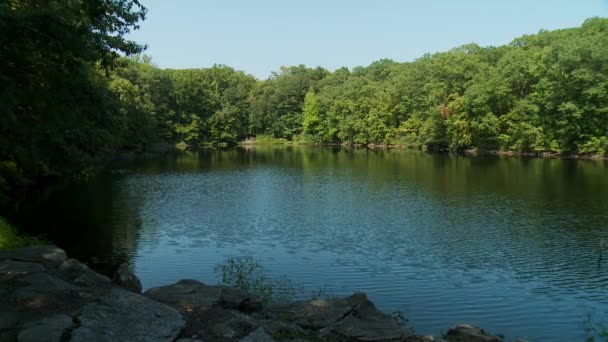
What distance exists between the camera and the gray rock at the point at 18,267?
344 inches

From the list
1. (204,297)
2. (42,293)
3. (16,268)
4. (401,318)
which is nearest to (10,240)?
(16,268)

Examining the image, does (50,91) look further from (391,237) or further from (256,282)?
(391,237)

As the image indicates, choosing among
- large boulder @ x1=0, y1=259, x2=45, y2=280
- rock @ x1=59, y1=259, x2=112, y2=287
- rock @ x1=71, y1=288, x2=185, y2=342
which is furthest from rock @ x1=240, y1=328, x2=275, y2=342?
large boulder @ x1=0, y1=259, x2=45, y2=280

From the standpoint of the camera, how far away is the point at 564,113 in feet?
180

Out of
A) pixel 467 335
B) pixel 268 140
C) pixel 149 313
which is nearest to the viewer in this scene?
pixel 149 313

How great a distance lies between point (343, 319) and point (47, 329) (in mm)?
4613

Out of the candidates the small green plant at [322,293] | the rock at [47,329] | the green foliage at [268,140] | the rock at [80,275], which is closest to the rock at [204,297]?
the rock at [80,275]

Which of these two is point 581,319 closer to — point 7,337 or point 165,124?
point 7,337

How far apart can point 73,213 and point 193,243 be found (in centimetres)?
817

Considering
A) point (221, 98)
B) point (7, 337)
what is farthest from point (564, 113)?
point (221, 98)

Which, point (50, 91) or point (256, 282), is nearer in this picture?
point (50, 91)

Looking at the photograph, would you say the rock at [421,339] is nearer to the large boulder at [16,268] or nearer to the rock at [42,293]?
the rock at [42,293]

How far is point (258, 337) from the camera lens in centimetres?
711

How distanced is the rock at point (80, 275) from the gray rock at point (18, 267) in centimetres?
53
